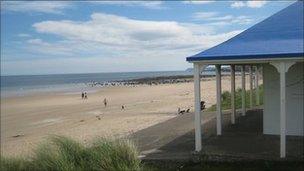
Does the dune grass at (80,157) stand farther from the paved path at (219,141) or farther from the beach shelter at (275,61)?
the beach shelter at (275,61)

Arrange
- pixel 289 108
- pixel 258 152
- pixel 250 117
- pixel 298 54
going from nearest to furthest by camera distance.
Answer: pixel 298 54 → pixel 258 152 → pixel 289 108 → pixel 250 117

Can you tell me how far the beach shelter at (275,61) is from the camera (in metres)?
10.7

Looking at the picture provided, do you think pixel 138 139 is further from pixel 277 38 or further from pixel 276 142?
pixel 277 38

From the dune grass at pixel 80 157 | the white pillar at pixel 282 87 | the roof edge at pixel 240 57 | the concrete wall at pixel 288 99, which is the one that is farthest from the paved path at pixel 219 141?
the roof edge at pixel 240 57

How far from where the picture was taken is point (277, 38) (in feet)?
40.2

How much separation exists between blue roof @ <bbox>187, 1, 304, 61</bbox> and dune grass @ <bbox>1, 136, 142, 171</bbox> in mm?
2993

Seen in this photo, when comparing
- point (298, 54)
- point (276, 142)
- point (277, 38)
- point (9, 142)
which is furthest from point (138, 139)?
point (9, 142)

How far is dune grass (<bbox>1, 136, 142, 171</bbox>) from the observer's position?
9617mm

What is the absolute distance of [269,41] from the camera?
12.1 meters

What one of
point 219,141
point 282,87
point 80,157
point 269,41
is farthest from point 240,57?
point 80,157

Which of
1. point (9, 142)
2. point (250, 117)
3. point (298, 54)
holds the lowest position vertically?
point (9, 142)

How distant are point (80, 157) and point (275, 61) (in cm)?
476

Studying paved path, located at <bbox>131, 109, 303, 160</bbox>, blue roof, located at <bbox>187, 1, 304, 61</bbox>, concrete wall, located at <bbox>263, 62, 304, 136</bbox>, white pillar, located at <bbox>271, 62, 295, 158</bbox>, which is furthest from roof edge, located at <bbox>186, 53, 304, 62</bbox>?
concrete wall, located at <bbox>263, 62, 304, 136</bbox>

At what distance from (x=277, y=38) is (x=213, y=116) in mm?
7360
